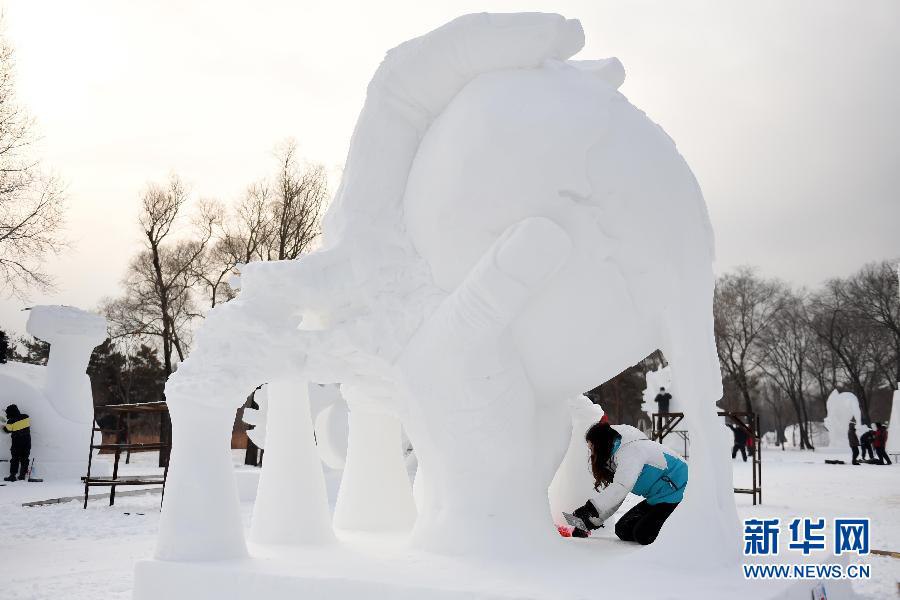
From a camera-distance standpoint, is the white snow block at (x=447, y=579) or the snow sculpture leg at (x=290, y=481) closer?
the white snow block at (x=447, y=579)

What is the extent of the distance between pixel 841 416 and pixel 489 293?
2367 centimetres

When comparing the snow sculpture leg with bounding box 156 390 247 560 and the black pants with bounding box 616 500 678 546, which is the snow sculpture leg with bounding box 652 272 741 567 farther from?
the snow sculpture leg with bounding box 156 390 247 560

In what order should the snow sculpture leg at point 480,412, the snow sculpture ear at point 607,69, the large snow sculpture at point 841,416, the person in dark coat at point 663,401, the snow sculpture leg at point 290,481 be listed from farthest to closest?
the large snow sculpture at point 841,416 < the person in dark coat at point 663,401 < the snow sculpture leg at point 290,481 < the snow sculpture ear at point 607,69 < the snow sculpture leg at point 480,412

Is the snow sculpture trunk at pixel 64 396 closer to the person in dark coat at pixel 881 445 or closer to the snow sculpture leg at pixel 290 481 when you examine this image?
the snow sculpture leg at pixel 290 481

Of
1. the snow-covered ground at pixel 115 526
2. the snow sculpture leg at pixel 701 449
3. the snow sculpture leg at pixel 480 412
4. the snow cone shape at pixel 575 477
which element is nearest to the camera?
the snow sculpture leg at pixel 701 449

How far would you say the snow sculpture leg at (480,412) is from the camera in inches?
156

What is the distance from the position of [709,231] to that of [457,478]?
2.05 meters

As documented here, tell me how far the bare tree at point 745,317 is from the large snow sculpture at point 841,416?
4.72m

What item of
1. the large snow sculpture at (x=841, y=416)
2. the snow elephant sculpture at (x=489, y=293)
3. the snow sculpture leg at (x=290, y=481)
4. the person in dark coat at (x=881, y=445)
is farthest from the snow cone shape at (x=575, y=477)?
the large snow sculpture at (x=841, y=416)

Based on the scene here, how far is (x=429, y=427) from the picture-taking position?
14.0 ft

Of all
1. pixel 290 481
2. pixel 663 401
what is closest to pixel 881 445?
pixel 663 401

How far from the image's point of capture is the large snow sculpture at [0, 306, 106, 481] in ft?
46.8

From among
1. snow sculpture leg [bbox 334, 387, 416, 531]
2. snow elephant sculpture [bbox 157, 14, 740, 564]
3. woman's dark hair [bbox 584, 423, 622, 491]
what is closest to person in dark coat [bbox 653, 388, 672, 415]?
snow sculpture leg [bbox 334, 387, 416, 531]

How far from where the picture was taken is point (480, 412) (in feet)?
13.5
